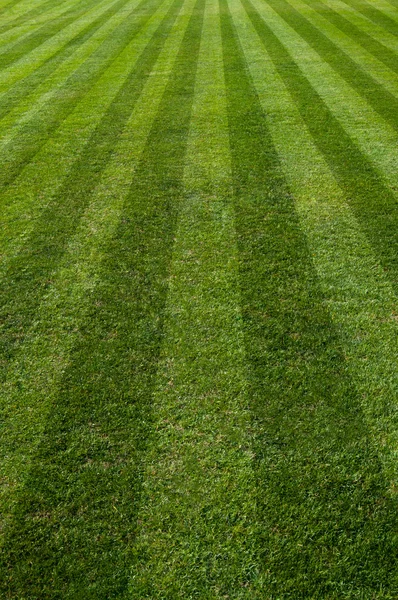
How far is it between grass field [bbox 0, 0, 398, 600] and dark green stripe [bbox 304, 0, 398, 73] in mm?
3309

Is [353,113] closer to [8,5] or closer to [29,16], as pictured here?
[29,16]

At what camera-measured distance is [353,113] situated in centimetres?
896

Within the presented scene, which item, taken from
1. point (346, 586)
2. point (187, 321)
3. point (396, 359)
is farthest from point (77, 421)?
point (396, 359)

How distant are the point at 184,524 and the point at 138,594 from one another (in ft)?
1.68

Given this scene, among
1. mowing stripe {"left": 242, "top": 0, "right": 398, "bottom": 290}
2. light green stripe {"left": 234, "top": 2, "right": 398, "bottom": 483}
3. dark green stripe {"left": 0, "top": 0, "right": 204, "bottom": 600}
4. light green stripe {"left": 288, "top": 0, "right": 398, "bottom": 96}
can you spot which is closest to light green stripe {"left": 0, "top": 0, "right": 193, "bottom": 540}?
dark green stripe {"left": 0, "top": 0, "right": 204, "bottom": 600}

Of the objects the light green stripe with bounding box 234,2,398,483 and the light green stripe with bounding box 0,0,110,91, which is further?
the light green stripe with bounding box 0,0,110,91

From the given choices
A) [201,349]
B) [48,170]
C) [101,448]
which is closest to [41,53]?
[48,170]

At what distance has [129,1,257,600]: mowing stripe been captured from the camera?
2848 millimetres

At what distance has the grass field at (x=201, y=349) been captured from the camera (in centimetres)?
293

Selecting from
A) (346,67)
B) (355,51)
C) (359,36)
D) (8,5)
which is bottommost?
(346,67)

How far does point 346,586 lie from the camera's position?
8.98 feet

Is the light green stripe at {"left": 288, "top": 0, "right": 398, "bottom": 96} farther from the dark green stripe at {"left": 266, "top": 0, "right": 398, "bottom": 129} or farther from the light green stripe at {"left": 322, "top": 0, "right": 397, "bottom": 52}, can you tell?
the light green stripe at {"left": 322, "top": 0, "right": 397, "bottom": 52}

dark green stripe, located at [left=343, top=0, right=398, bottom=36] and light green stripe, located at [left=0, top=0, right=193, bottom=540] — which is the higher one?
dark green stripe, located at [left=343, top=0, right=398, bottom=36]

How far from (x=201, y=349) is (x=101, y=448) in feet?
4.50
